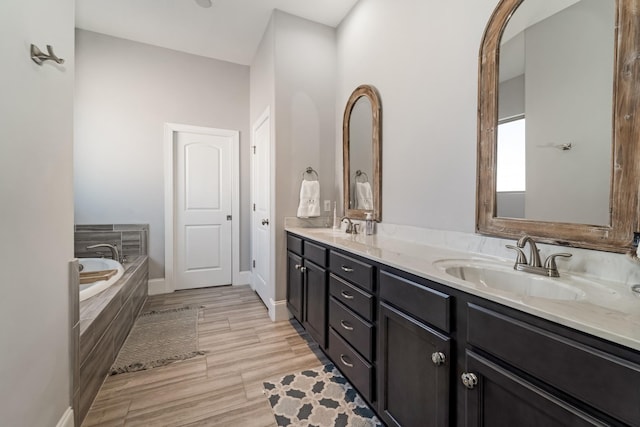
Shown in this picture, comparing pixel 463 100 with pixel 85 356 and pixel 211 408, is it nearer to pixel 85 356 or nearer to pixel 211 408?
pixel 211 408

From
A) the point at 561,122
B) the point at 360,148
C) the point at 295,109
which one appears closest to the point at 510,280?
the point at 561,122

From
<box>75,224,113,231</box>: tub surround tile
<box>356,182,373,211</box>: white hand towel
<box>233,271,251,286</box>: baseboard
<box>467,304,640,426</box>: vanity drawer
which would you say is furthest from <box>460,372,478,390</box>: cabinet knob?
<box>75,224,113,231</box>: tub surround tile

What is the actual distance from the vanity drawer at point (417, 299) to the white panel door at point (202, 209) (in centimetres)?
287

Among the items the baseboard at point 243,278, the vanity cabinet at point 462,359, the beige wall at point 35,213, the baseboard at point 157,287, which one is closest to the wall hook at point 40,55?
the beige wall at point 35,213

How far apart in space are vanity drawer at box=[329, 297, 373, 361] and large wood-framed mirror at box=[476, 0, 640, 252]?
0.79 meters

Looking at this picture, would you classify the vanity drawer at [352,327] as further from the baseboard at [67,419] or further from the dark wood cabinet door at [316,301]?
the baseboard at [67,419]

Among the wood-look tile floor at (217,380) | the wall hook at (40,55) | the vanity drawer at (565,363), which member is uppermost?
the wall hook at (40,55)

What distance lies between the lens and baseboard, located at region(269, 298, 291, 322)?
103 inches

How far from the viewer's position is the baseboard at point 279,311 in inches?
103

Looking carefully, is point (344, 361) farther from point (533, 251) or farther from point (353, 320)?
point (533, 251)

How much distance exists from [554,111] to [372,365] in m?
1.41

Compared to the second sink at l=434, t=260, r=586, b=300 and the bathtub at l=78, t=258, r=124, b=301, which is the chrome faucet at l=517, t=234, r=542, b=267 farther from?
the bathtub at l=78, t=258, r=124, b=301

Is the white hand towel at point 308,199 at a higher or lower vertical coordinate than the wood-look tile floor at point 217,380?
higher

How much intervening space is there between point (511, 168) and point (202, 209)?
3.32 m
